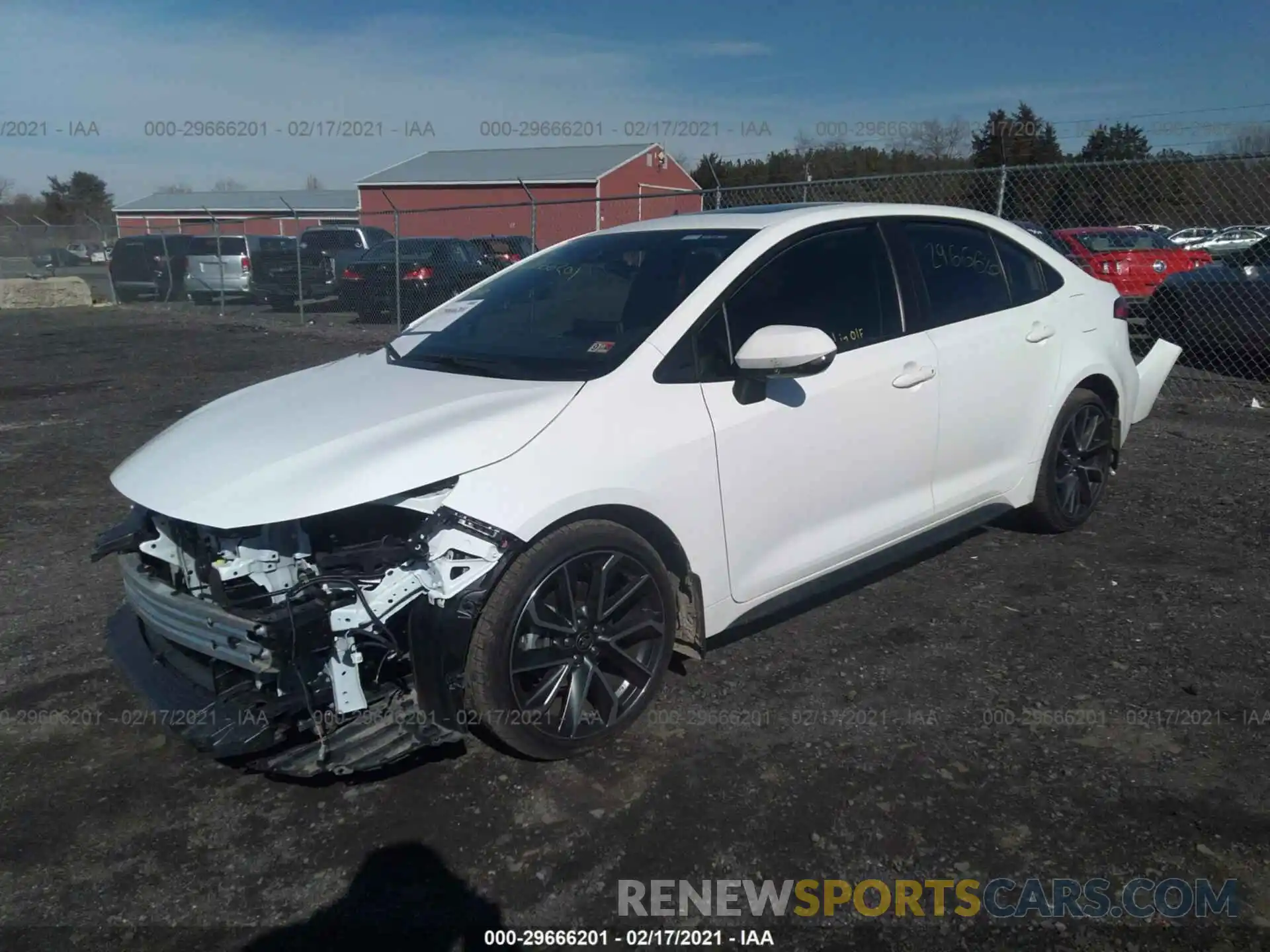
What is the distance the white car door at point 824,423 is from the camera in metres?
3.47

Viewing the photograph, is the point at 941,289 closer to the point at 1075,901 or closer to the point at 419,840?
the point at 1075,901

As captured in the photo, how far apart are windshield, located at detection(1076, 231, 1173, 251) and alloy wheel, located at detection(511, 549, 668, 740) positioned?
10.5 metres

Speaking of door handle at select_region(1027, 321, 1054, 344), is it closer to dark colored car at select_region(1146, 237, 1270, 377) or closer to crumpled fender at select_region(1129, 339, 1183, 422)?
crumpled fender at select_region(1129, 339, 1183, 422)

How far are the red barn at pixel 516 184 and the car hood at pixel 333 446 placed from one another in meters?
29.4

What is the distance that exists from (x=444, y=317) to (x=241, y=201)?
47.7m

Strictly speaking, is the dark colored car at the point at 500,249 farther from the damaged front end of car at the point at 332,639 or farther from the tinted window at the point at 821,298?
the damaged front end of car at the point at 332,639

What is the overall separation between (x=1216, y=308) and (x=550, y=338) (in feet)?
27.7

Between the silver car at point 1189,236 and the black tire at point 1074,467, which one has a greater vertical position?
the silver car at point 1189,236

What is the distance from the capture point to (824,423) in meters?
3.66

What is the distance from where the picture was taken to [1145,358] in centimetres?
571

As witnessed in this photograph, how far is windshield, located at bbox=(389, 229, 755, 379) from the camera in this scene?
3.53m

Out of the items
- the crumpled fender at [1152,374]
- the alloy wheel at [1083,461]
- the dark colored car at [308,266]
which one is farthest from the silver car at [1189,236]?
the dark colored car at [308,266]

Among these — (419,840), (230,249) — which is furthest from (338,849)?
(230,249)

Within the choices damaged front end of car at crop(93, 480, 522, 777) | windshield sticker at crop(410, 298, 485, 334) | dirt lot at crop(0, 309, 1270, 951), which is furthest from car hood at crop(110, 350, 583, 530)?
dirt lot at crop(0, 309, 1270, 951)
